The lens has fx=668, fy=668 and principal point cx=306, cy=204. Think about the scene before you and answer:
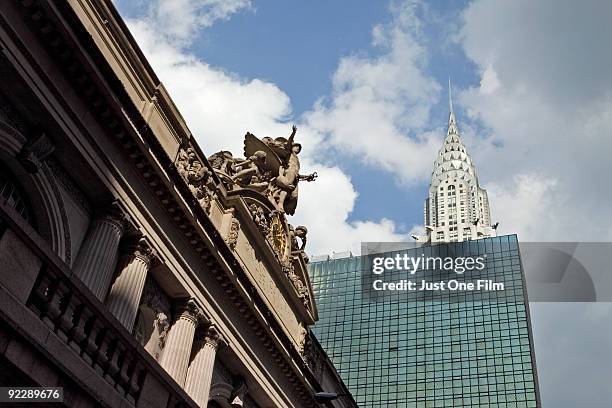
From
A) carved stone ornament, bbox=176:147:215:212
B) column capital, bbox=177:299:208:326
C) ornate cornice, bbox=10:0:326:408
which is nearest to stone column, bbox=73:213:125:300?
ornate cornice, bbox=10:0:326:408

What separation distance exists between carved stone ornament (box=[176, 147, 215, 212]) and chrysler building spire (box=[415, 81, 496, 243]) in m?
120

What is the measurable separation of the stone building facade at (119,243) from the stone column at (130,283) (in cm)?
5

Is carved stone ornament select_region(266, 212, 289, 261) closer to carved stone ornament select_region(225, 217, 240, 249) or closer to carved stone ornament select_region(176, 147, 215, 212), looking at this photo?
carved stone ornament select_region(225, 217, 240, 249)

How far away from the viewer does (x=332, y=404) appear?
113ft

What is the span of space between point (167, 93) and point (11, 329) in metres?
16.8

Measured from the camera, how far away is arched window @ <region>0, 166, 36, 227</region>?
17.0 m

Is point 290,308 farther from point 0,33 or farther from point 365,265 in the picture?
point 365,265

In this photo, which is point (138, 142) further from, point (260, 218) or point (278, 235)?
point (278, 235)

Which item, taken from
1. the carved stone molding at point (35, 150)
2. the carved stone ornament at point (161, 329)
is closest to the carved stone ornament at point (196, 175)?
the carved stone ornament at point (161, 329)

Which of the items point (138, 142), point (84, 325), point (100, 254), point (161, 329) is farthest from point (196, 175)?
point (84, 325)

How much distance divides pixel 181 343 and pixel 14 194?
7.68 meters

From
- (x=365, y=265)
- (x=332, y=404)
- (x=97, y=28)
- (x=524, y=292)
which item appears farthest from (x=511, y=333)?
(x=97, y=28)

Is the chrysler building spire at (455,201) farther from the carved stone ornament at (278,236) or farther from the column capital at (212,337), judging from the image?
the column capital at (212,337)

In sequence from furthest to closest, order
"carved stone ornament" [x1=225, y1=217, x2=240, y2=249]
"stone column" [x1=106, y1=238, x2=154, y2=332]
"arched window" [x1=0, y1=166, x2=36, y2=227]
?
1. "carved stone ornament" [x1=225, y1=217, x2=240, y2=249]
2. "stone column" [x1=106, y1=238, x2=154, y2=332]
3. "arched window" [x1=0, y1=166, x2=36, y2=227]
